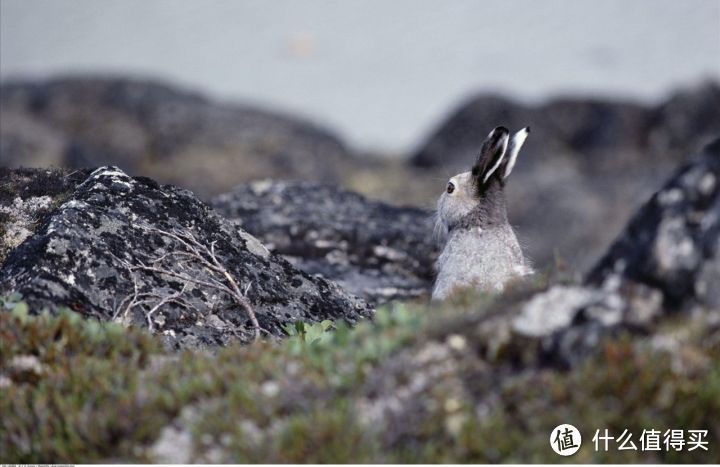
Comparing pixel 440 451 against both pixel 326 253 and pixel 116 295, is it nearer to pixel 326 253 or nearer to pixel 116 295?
pixel 116 295

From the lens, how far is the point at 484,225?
9.91m

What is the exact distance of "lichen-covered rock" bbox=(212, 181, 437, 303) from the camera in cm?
1293

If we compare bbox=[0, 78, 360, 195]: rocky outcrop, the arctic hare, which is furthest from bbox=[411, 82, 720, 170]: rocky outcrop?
the arctic hare

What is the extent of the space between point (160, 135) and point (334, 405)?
118 feet

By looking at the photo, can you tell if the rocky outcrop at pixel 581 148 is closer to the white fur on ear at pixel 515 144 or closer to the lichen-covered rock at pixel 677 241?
the white fur on ear at pixel 515 144

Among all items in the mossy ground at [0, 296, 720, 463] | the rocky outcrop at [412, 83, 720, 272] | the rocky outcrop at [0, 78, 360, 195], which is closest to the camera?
the mossy ground at [0, 296, 720, 463]

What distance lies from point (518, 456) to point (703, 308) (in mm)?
1658

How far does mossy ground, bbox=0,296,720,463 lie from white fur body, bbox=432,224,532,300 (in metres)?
3.03

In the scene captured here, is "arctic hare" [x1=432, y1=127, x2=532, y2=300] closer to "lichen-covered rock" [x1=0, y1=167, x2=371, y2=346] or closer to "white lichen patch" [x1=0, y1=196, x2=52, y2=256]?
"lichen-covered rock" [x1=0, y1=167, x2=371, y2=346]

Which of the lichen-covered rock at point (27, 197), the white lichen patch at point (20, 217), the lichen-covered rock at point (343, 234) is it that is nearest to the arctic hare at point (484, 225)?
the lichen-covered rock at point (343, 234)

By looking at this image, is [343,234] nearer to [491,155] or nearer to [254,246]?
[254,246]

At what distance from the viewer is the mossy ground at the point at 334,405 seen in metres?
5.31

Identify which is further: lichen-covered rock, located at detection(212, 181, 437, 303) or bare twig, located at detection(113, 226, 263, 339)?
lichen-covered rock, located at detection(212, 181, 437, 303)

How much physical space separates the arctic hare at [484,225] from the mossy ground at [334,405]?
3.09 metres
